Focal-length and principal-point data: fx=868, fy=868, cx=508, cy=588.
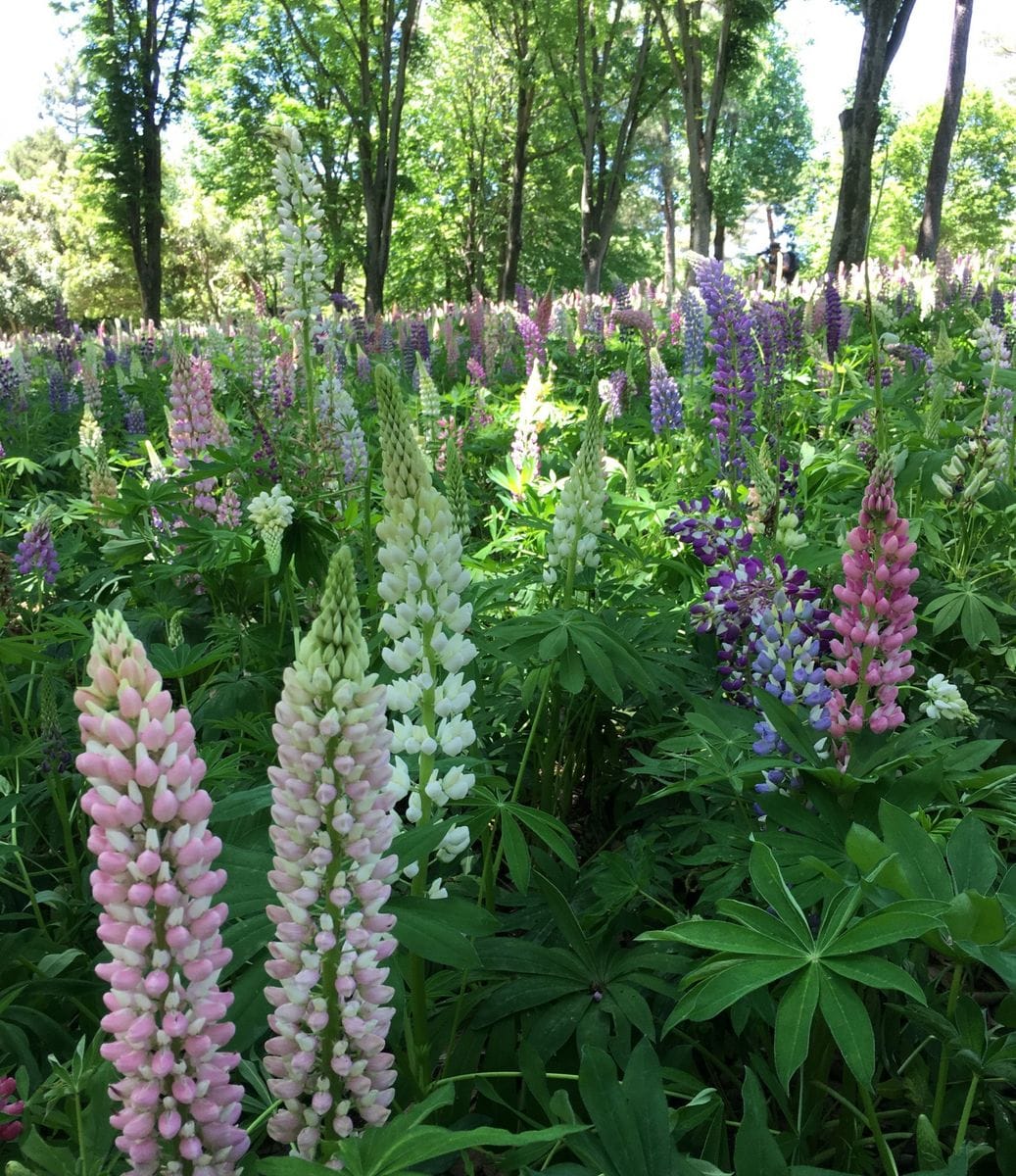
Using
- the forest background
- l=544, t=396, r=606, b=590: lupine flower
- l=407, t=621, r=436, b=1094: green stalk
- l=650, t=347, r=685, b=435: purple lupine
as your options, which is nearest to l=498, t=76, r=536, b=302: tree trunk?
the forest background

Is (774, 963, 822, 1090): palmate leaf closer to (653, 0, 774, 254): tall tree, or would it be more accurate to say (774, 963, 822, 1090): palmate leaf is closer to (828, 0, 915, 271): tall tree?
(828, 0, 915, 271): tall tree

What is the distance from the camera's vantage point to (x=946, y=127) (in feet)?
41.1

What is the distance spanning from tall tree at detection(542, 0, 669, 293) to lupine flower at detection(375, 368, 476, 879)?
19.7 meters

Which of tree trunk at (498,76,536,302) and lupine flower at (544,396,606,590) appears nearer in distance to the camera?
lupine flower at (544,396,606,590)

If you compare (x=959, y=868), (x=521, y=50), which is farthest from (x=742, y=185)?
(x=959, y=868)

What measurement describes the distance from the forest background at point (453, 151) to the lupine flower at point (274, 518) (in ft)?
5.89

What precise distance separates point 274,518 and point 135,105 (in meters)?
21.9

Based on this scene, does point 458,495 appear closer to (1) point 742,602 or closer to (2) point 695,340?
(1) point 742,602

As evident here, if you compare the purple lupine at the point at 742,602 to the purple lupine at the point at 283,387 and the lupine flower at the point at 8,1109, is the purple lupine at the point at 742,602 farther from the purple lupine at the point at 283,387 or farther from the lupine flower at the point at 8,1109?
the purple lupine at the point at 283,387

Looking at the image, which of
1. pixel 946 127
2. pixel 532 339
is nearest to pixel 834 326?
pixel 532 339

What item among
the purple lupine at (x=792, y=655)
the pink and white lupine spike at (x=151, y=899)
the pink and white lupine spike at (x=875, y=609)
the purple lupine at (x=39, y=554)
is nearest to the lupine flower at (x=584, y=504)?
the purple lupine at (x=792, y=655)

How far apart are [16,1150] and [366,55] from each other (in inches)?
706

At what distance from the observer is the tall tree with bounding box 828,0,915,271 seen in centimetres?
958

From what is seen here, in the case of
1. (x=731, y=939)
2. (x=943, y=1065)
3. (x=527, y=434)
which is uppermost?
(x=527, y=434)
